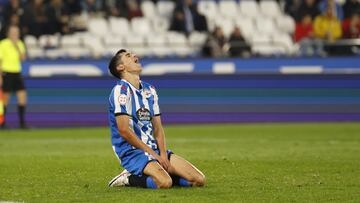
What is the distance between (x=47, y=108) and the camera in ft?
80.1

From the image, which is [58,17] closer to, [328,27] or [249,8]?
[249,8]

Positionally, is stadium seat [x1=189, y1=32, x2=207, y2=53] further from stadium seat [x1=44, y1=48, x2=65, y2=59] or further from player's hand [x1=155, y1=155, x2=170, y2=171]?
player's hand [x1=155, y1=155, x2=170, y2=171]

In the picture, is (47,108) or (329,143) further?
(47,108)

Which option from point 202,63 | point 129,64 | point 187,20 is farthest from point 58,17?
point 129,64

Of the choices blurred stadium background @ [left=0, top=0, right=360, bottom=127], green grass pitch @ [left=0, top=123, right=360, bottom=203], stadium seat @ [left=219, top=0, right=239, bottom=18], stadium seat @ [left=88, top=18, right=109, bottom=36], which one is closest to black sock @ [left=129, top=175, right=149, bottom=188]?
green grass pitch @ [left=0, top=123, right=360, bottom=203]

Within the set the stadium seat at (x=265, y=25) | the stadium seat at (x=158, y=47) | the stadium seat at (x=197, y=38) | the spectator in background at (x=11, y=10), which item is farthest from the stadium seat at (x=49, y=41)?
the stadium seat at (x=265, y=25)

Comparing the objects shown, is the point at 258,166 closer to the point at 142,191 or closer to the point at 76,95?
the point at 142,191

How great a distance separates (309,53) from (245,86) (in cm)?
199

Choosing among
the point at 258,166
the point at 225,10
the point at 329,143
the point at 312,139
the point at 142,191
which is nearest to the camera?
the point at 142,191

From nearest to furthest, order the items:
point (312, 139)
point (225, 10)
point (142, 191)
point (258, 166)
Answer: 1. point (142, 191)
2. point (258, 166)
3. point (312, 139)
4. point (225, 10)

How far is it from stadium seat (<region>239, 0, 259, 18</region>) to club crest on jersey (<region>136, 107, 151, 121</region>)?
1716 cm

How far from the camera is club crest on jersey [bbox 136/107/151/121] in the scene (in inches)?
393

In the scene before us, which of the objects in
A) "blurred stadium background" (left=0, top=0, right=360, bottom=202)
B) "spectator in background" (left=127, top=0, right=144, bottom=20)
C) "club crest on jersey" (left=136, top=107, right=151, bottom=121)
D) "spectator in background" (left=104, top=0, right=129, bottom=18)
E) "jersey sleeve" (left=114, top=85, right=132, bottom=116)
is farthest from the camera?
"spectator in background" (left=104, top=0, right=129, bottom=18)

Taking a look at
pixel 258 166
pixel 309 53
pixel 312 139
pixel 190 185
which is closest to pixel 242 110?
pixel 309 53
